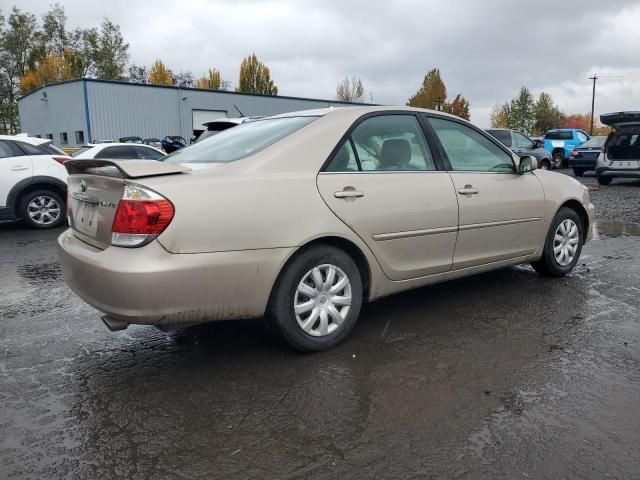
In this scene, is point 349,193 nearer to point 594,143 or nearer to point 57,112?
point 594,143

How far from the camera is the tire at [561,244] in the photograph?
5086mm

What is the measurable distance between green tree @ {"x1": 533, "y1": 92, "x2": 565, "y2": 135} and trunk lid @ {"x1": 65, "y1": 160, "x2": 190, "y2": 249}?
247 feet

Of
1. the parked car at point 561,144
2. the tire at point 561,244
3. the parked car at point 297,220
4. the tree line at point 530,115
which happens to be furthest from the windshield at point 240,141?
the tree line at point 530,115

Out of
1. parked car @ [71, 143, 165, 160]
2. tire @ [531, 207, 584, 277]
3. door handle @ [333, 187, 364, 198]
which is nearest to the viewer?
door handle @ [333, 187, 364, 198]

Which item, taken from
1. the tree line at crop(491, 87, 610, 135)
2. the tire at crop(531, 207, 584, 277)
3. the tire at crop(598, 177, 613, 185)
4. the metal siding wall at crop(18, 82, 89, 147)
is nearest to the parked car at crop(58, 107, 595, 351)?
the tire at crop(531, 207, 584, 277)

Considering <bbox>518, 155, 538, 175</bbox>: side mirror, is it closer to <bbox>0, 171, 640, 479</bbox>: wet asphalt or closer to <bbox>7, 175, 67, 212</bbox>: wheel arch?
<bbox>0, 171, 640, 479</bbox>: wet asphalt

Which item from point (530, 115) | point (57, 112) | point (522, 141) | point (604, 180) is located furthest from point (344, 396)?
point (530, 115)

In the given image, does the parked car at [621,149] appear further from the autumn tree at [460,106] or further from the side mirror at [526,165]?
the autumn tree at [460,106]

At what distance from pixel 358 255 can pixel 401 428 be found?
1306 millimetres

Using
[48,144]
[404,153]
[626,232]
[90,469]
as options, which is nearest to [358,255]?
[404,153]

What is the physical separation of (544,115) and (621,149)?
62.6 m

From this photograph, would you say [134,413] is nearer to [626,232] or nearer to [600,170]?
[626,232]

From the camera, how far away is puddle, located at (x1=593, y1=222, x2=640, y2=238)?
786 centimetres

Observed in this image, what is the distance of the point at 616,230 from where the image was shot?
827 centimetres
